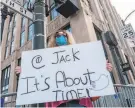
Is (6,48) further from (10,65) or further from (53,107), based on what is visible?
(53,107)

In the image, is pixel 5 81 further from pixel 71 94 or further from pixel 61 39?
pixel 71 94

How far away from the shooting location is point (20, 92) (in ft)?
8.43

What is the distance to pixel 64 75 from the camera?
268 centimetres

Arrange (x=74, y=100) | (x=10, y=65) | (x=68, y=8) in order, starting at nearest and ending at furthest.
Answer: (x=74, y=100) → (x=68, y=8) → (x=10, y=65)

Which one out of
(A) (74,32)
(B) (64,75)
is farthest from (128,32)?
(B) (64,75)

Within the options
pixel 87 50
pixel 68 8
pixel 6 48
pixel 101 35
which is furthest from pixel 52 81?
pixel 6 48

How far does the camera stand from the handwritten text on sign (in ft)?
8.25

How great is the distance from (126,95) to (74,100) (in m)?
2.90

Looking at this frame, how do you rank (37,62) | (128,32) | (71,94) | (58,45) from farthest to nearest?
(128,32) → (58,45) → (37,62) → (71,94)

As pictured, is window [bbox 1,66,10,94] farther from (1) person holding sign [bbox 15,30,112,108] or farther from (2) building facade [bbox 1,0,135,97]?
(1) person holding sign [bbox 15,30,112,108]

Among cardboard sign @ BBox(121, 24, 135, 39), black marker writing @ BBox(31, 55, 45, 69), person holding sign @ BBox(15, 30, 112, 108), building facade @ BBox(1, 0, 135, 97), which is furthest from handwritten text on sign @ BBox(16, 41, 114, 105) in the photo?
cardboard sign @ BBox(121, 24, 135, 39)

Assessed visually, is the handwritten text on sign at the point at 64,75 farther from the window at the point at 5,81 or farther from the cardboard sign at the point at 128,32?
the window at the point at 5,81

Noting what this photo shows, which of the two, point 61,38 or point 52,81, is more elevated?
point 61,38

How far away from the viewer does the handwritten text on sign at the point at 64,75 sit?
252cm
